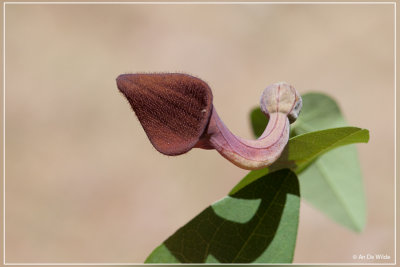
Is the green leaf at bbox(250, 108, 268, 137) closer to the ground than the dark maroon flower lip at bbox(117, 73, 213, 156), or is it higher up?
closer to the ground

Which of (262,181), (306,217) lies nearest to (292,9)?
(306,217)

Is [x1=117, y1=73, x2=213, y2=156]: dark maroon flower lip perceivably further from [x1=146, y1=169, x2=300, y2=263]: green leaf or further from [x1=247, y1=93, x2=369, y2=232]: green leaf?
[x1=247, y1=93, x2=369, y2=232]: green leaf

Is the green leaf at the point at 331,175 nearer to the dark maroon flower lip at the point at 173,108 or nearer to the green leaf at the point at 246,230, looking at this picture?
the green leaf at the point at 246,230

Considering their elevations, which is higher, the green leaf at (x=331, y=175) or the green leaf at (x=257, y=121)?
the green leaf at (x=257, y=121)

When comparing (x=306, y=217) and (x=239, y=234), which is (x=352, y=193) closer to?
(x=239, y=234)

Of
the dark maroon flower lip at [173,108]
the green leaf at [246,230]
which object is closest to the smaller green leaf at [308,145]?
the green leaf at [246,230]

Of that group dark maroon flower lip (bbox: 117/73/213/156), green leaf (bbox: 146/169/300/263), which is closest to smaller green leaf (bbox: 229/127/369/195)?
green leaf (bbox: 146/169/300/263)
